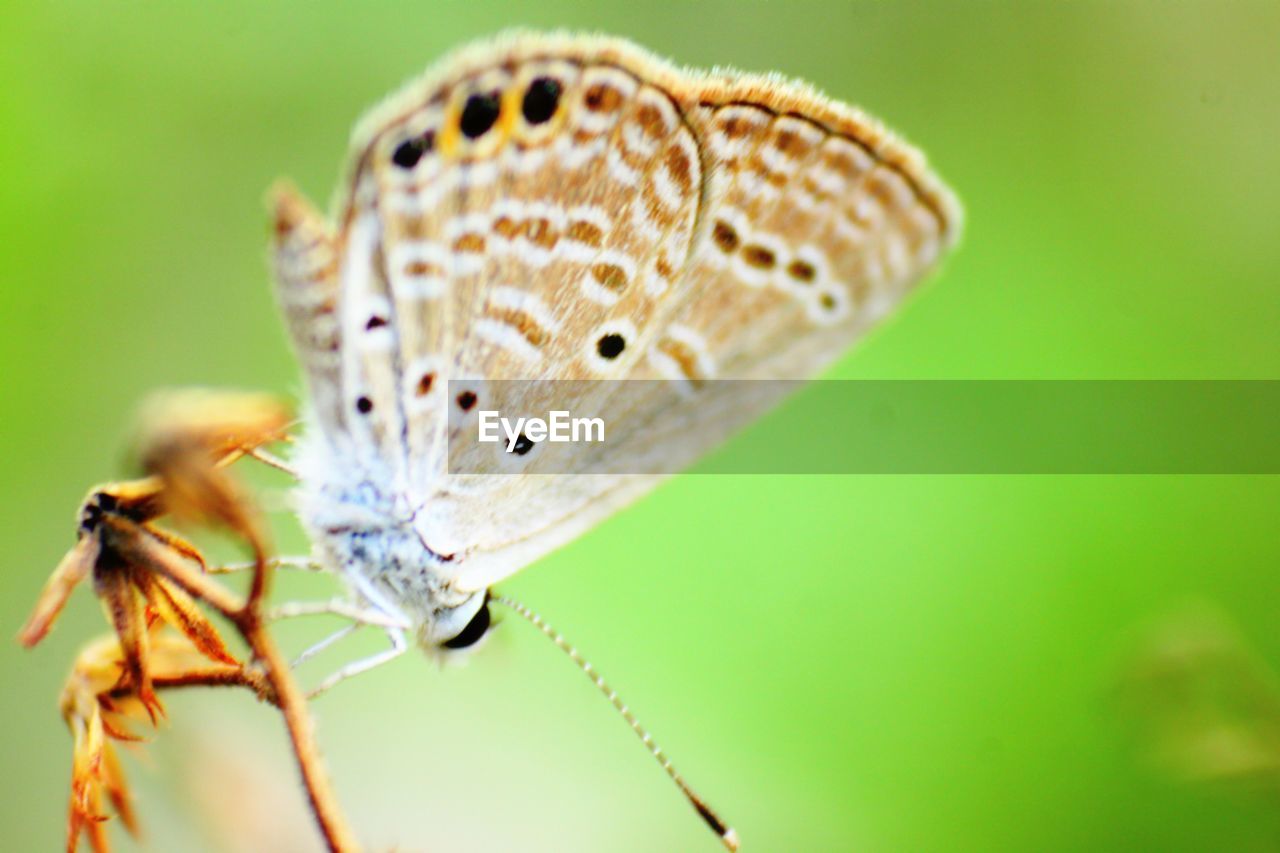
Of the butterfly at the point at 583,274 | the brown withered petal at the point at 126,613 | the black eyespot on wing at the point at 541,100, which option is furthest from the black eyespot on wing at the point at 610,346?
the brown withered petal at the point at 126,613

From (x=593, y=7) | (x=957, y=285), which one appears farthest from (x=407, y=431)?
Answer: (x=593, y=7)

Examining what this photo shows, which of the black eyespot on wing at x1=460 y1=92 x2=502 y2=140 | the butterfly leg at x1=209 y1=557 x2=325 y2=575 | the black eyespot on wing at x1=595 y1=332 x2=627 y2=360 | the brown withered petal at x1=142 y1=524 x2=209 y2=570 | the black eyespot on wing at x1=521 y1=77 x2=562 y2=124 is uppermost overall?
the black eyespot on wing at x1=460 y1=92 x2=502 y2=140

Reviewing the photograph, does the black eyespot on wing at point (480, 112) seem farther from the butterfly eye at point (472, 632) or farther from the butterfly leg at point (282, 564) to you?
the butterfly eye at point (472, 632)

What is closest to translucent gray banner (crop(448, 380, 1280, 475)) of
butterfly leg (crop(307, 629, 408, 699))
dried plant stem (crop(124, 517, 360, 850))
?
butterfly leg (crop(307, 629, 408, 699))

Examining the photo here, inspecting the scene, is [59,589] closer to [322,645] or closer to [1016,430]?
[322,645]

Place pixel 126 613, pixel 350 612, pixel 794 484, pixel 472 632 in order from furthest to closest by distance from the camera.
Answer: pixel 794 484 < pixel 472 632 < pixel 350 612 < pixel 126 613

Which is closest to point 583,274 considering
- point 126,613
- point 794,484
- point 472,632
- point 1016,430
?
point 472,632

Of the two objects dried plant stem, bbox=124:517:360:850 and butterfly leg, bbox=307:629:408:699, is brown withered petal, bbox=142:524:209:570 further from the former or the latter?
butterfly leg, bbox=307:629:408:699
